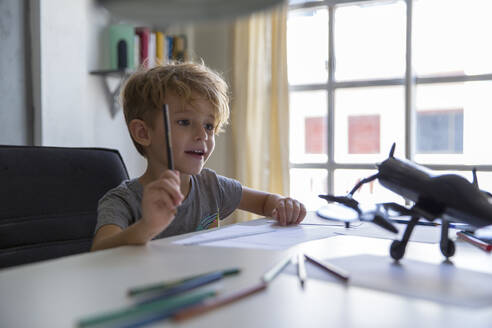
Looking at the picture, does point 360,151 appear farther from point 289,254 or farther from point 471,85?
point 289,254

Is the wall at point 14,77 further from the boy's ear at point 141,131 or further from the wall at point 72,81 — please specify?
the boy's ear at point 141,131

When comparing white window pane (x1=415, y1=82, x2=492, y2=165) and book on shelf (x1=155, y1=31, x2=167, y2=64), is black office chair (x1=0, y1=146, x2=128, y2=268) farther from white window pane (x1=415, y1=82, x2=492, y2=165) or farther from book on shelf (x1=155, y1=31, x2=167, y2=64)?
white window pane (x1=415, y1=82, x2=492, y2=165)

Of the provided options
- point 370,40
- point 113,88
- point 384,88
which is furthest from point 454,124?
point 113,88

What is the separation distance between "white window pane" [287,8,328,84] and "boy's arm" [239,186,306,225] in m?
2.21

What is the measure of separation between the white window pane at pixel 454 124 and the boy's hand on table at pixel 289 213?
2.42 metres

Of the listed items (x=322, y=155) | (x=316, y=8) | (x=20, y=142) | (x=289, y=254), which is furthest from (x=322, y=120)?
(x=289, y=254)

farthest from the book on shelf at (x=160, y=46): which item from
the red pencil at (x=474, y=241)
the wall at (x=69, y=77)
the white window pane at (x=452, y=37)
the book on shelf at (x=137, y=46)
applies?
the red pencil at (x=474, y=241)

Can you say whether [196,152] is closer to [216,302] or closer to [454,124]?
[216,302]

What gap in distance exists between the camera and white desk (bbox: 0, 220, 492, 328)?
44 cm

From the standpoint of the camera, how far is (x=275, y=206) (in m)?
1.32

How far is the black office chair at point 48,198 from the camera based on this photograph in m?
1.03

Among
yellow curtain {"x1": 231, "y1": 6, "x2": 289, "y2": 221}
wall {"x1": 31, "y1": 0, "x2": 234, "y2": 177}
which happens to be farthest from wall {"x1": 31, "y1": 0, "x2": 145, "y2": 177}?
yellow curtain {"x1": 231, "y1": 6, "x2": 289, "y2": 221}

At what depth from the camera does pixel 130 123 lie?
1.29 meters

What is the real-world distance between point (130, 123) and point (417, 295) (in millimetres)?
959
